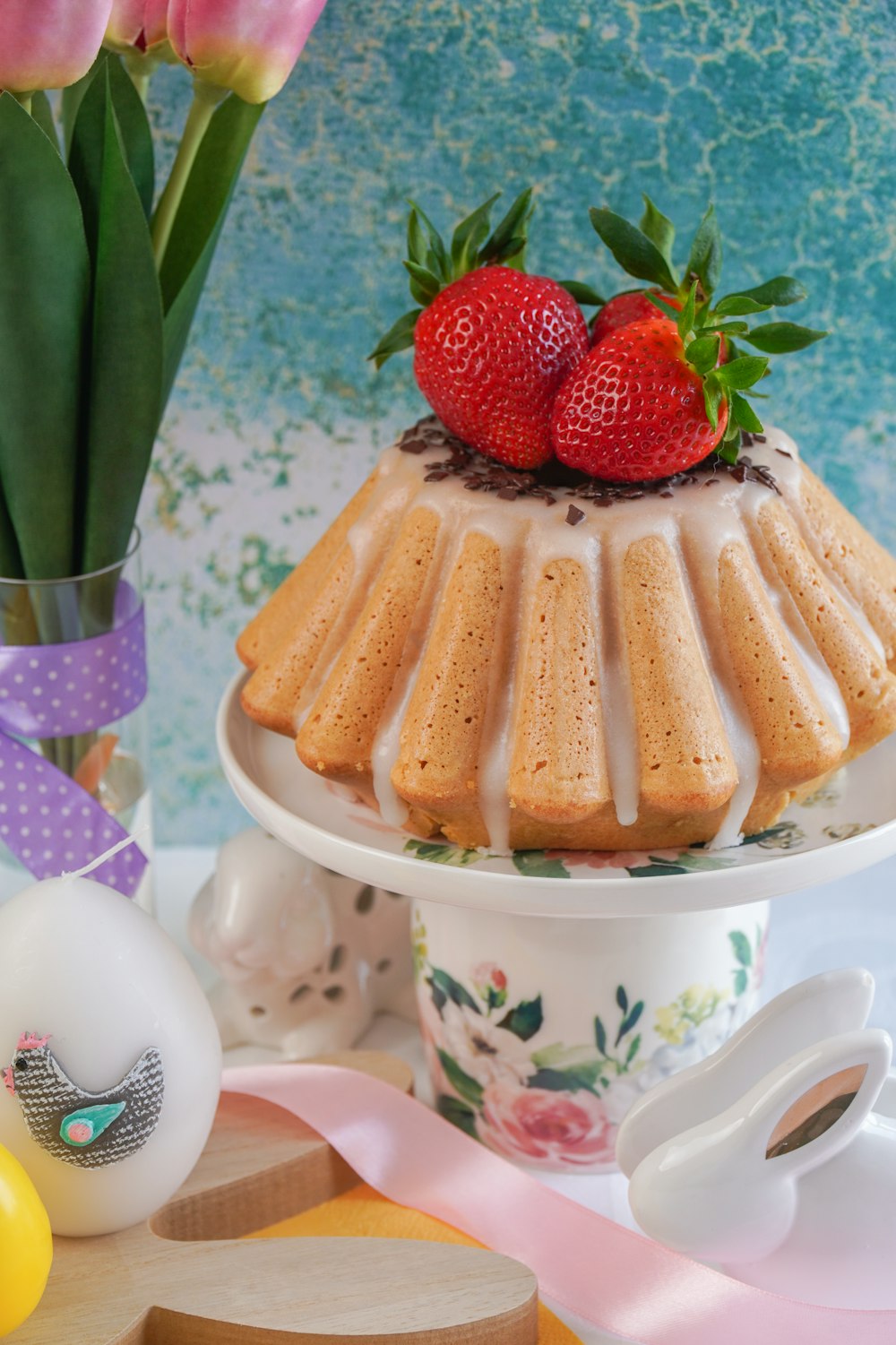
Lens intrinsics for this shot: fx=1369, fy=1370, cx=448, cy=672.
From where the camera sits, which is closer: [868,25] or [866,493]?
[868,25]

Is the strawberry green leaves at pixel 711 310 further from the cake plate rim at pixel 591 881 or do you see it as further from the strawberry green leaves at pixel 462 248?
the cake plate rim at pixel 591 881

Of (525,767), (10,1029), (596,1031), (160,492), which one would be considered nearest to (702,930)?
(596,1031)

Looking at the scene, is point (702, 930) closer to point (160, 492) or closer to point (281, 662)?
point (281, 662)

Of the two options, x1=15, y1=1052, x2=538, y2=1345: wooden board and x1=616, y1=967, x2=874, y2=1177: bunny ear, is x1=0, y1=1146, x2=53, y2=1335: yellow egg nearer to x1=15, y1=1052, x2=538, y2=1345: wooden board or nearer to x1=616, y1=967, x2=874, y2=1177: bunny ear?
x1=15, y1=1052, x2=538, y2=1345: wooden board

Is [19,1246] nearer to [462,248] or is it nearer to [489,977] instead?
[489,977]

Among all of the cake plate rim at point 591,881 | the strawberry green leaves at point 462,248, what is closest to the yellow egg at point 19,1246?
the cake plate rim at point 591,881

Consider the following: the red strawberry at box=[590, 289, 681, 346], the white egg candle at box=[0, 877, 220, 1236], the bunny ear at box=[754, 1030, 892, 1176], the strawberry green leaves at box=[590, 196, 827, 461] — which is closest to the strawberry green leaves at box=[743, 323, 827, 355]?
the strawberry green leaves at box=[590, 196, 827, 461]
